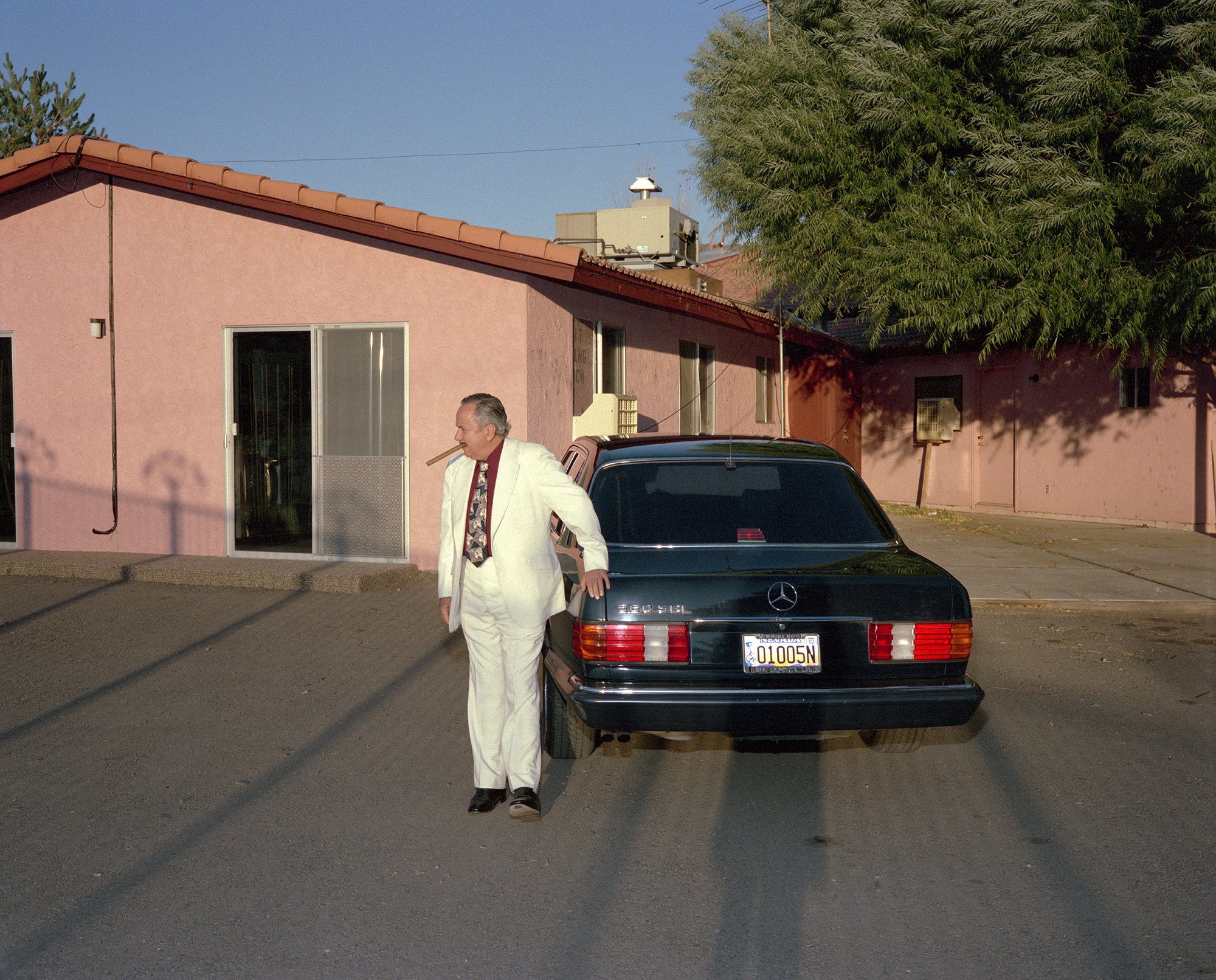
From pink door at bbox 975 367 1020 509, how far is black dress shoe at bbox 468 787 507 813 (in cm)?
1715

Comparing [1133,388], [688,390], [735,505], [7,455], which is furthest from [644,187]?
[735,505]

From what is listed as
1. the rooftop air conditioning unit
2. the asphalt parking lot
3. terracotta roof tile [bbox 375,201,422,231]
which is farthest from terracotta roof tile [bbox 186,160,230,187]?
the rooftop air conditioning unit

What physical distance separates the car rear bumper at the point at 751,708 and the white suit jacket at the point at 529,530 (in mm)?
430

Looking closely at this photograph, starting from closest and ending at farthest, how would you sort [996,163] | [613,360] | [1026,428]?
[996,163] < [613,360] < [1026,428]

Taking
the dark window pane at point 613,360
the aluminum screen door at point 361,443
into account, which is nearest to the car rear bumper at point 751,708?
the aluminum screen door at point 361,443

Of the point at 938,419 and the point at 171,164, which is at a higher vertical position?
the point at 171,164

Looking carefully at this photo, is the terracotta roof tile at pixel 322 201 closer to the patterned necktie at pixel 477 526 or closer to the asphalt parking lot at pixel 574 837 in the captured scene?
the asphalt parking lot at pixel 574 837

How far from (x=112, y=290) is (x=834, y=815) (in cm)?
1036

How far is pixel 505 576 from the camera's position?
15.7ft

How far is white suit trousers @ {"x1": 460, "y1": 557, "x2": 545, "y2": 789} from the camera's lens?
4.80 meters

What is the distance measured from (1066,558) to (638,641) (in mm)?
10190

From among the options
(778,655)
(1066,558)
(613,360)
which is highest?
(613,360)

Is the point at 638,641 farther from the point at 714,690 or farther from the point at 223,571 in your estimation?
the point at 223,571

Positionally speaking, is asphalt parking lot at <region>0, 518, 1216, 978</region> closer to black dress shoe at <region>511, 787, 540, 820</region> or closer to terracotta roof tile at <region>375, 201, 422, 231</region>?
black dress shoe at <region>511, 787, 540, 820</region>
